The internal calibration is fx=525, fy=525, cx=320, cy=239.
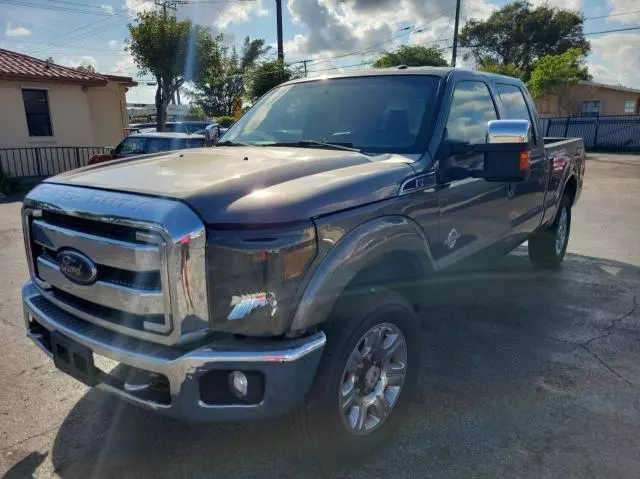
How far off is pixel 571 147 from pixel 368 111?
3364 mm

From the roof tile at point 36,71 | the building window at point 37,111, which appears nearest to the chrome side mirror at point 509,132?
the roof tile at point 36,71

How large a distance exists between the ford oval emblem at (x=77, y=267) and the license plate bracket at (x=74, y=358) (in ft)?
1.00

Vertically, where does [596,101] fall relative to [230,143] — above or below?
above

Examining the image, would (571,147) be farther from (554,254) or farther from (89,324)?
(89,324)

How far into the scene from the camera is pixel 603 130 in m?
27.6

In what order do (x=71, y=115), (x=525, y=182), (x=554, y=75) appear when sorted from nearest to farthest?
(x=525, y=182) < (x=71, y=115) < (x=554, y=75)

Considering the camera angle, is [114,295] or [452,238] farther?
[452,238]

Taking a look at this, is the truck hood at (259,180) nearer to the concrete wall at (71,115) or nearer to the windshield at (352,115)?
the windshield at (352,115)

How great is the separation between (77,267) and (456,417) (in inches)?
88.1

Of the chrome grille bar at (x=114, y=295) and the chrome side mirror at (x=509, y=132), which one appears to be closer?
the chrome grille bar at (x=114, y=295)

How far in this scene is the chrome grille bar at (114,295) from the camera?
2.18 meters

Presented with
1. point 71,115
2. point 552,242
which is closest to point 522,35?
point 71,115

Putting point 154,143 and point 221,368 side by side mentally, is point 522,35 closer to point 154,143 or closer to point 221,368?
point 154,143

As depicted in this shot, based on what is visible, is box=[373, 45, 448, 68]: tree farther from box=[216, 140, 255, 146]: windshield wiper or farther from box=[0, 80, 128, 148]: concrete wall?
box=[216, 140, 255, 146]: windshield wiper
